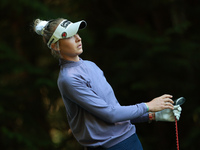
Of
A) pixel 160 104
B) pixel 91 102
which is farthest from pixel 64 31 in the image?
pixel 160 104

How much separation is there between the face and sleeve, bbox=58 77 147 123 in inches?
6.8

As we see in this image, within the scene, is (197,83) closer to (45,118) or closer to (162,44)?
(162,44)

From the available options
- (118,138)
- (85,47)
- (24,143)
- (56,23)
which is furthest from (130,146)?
(85,47)

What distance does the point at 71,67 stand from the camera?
6.08 ft

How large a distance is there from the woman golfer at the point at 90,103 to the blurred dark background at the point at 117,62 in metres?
2.22

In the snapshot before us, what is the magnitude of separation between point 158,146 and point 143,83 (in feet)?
3.96

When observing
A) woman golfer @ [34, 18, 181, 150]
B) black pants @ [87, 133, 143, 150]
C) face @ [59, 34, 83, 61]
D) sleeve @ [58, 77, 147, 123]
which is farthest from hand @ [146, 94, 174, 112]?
face @ [59, 34, 83, 61]

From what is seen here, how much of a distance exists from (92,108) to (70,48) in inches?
14.6

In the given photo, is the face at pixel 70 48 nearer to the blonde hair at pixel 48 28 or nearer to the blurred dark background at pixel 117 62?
the blonde hair at pixel 48 28

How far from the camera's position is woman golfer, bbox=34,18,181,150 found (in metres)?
1.76

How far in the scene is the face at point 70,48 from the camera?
1.88 meters

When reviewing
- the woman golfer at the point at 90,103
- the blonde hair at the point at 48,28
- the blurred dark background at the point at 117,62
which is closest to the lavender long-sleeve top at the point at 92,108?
the woman golfer at the point at 90,103

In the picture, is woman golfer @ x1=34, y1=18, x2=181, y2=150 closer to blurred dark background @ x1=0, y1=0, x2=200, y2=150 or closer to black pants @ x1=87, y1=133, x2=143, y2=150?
black pants @ x1=87, y1=133, x2=143, y2=150

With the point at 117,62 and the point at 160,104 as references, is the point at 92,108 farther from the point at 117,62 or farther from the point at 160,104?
the point at 117,62
